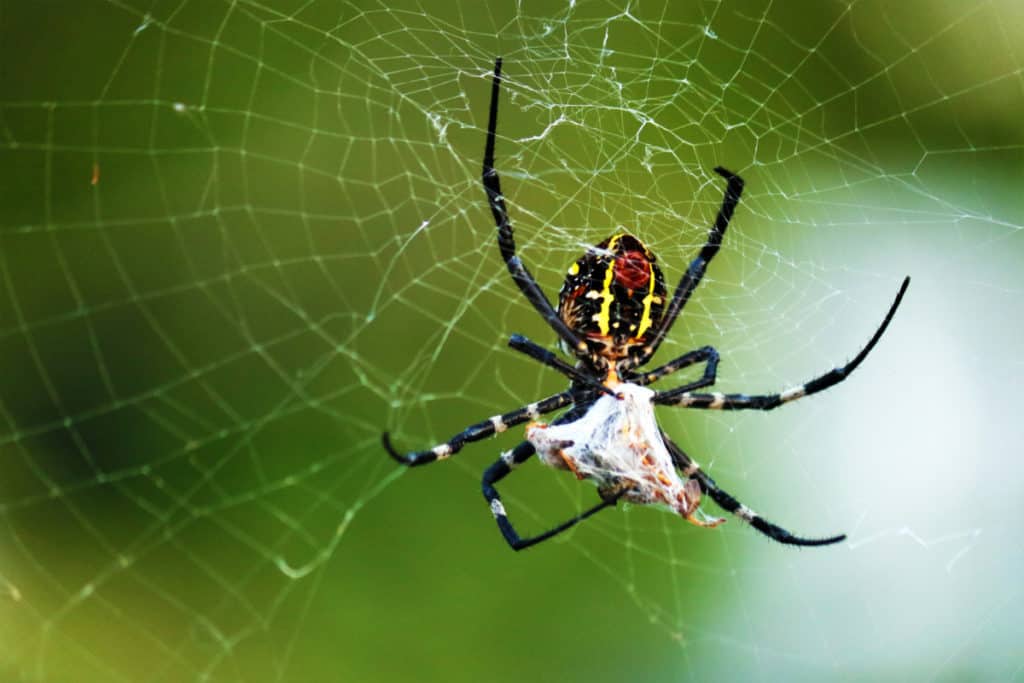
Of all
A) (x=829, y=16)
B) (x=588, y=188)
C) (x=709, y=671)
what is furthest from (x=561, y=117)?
(x=709, y=671)

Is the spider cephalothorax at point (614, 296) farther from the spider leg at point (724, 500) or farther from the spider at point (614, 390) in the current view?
the spider leg at point (724, 500)

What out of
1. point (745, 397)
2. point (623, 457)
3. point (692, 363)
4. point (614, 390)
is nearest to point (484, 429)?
point (614, 390)

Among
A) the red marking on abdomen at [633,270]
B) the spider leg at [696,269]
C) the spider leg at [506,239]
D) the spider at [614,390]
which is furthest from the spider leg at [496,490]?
the red marking on abdomen at [633,270]

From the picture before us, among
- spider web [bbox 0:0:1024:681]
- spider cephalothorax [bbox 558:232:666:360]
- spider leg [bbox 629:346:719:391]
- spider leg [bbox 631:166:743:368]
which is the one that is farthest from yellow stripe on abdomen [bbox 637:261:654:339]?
spider web [bbox 0:0:1024:681]

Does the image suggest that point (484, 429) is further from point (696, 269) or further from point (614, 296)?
point (696, 269)

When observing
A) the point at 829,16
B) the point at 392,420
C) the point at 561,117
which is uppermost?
the point at 829,16

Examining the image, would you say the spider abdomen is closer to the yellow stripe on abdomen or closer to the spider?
the spider

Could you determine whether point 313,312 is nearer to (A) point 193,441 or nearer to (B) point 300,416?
(B) point 300,416
